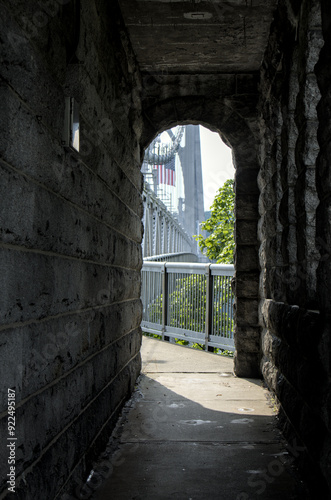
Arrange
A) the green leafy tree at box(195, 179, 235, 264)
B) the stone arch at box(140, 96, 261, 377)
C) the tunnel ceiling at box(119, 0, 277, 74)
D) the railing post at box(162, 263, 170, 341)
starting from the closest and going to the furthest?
the tunnel ceiling at box(119, 0, 277, 74) < the stone arch at box(140, 96, 261, 377) < the railing post at box(162, 263, 170, 341) < the green leafy tree at box(195, 179, 235, 264)

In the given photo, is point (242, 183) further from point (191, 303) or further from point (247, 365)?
point (191, 303)

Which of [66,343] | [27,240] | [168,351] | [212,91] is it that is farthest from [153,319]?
[27,240]

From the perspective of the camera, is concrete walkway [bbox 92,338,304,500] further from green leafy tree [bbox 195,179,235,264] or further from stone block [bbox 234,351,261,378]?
green leafy tree [bbox 195,179,235,264]

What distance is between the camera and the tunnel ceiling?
13.8ft

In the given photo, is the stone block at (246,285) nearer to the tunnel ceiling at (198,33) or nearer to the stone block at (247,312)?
the stone block at (247,312)

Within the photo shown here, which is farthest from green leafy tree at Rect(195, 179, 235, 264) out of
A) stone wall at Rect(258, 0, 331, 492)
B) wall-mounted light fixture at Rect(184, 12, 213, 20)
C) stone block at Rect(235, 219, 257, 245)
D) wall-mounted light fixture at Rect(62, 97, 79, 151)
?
wall-mounted light fixture at Rect(62, 97, 79, 151)

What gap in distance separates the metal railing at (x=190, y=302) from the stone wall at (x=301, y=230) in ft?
8.78

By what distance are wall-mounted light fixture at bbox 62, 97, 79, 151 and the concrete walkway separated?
1942 mm

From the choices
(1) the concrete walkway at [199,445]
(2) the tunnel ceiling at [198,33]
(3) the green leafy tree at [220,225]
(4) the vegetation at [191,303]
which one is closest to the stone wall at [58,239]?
(1) the concrete walkway at [199,445]

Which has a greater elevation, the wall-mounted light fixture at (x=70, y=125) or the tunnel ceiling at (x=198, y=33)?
the tunnel ceiling at (x=198, y=33)

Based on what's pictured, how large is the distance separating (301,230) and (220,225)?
395 inches

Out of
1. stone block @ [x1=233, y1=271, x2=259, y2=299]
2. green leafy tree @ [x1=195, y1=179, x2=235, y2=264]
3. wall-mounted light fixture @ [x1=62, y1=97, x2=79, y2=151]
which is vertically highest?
green leafy tree @ [x1=195, y1=179, x2=235, y2=264]

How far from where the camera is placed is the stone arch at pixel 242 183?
5.87 meters

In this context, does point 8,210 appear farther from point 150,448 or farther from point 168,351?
point 168,351
